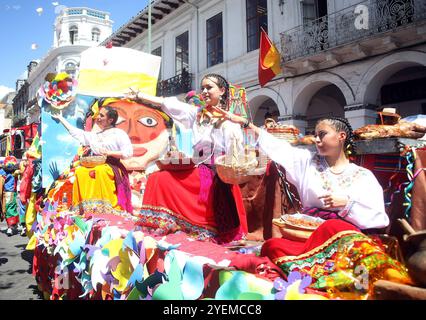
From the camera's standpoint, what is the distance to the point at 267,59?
9781 millimetres

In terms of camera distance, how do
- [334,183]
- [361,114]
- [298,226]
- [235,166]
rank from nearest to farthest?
[298,226]
[334,183]
[235,166]
[361,114]

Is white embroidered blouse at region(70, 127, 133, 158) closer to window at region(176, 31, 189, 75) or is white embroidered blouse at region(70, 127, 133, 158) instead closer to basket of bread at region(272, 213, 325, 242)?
basket of bread at region(272, 213, 325, 242)

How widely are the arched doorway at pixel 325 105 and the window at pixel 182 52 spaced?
6.04 meters

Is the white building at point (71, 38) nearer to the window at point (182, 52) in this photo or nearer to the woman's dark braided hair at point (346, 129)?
the window at point (182, 52)

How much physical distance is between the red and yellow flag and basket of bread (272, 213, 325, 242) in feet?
27.0

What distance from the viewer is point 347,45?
8828mm

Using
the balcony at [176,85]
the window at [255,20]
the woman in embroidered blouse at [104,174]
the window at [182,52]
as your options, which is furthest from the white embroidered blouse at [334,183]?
the window at [182,52]

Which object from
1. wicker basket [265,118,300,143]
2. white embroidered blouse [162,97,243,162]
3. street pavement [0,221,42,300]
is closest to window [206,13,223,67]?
street pavement [0,221,42,300]

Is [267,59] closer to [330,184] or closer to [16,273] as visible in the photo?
[16,273]

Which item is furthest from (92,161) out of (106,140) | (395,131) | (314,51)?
(314,51)

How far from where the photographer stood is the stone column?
903 cm

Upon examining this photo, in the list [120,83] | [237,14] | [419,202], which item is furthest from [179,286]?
[237,14]

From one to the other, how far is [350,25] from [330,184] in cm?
825

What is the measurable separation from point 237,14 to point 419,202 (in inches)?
469
